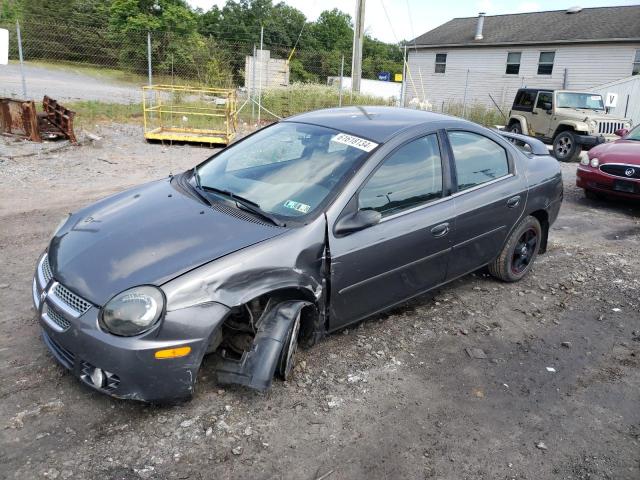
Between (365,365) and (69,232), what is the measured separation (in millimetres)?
2108

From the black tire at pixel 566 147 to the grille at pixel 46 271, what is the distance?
525 inches

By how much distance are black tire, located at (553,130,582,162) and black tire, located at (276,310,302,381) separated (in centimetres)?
1258

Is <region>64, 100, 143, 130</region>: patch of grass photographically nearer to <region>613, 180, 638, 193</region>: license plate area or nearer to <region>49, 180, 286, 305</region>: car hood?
<region>49, 180, 286, 305</region>: car hood

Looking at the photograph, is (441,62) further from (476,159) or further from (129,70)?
(476,159)

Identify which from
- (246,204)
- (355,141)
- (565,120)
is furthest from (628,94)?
(246,204)

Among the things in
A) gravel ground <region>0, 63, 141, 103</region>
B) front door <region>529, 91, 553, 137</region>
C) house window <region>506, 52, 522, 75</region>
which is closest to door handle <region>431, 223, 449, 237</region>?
front door <region>529, 91, 553, 137</region>

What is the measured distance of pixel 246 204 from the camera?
320 cm

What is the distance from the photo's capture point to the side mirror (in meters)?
3.05

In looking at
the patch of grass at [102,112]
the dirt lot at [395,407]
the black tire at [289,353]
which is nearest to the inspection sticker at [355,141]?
the black tire at [289,353]

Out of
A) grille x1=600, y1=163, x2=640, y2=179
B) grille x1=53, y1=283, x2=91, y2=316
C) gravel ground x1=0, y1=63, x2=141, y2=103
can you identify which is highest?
gravel ground x1=0, y1=63, x2=141, y2=103

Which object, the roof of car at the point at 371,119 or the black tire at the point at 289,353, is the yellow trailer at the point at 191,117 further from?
the black tire at the point at 289,353

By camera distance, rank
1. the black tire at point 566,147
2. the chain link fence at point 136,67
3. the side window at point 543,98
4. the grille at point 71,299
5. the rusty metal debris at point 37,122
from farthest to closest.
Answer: the chain link fence at point 136,67
the side window at point 543,98
the black tire at point 566,147
the rusty metal debris at point 37,122
the grille at point 71,299

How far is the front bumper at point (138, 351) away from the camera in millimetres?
2422

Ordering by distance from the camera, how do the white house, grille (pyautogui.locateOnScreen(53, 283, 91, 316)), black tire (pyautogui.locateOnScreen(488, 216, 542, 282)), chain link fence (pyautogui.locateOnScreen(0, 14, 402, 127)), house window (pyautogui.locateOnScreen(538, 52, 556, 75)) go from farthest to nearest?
house window (pyautogui.locateOnScreen(538, 52, 556, 75)) → the white house → chain link fence (pyautogui.locateOnScreen(0, 14, 402, 127)) → black tire (pyautogui.locateOnScreen(488, 216, 542, 282)) → grille (pyautogui.locateOnScreen(53, 283, 91, 316))
